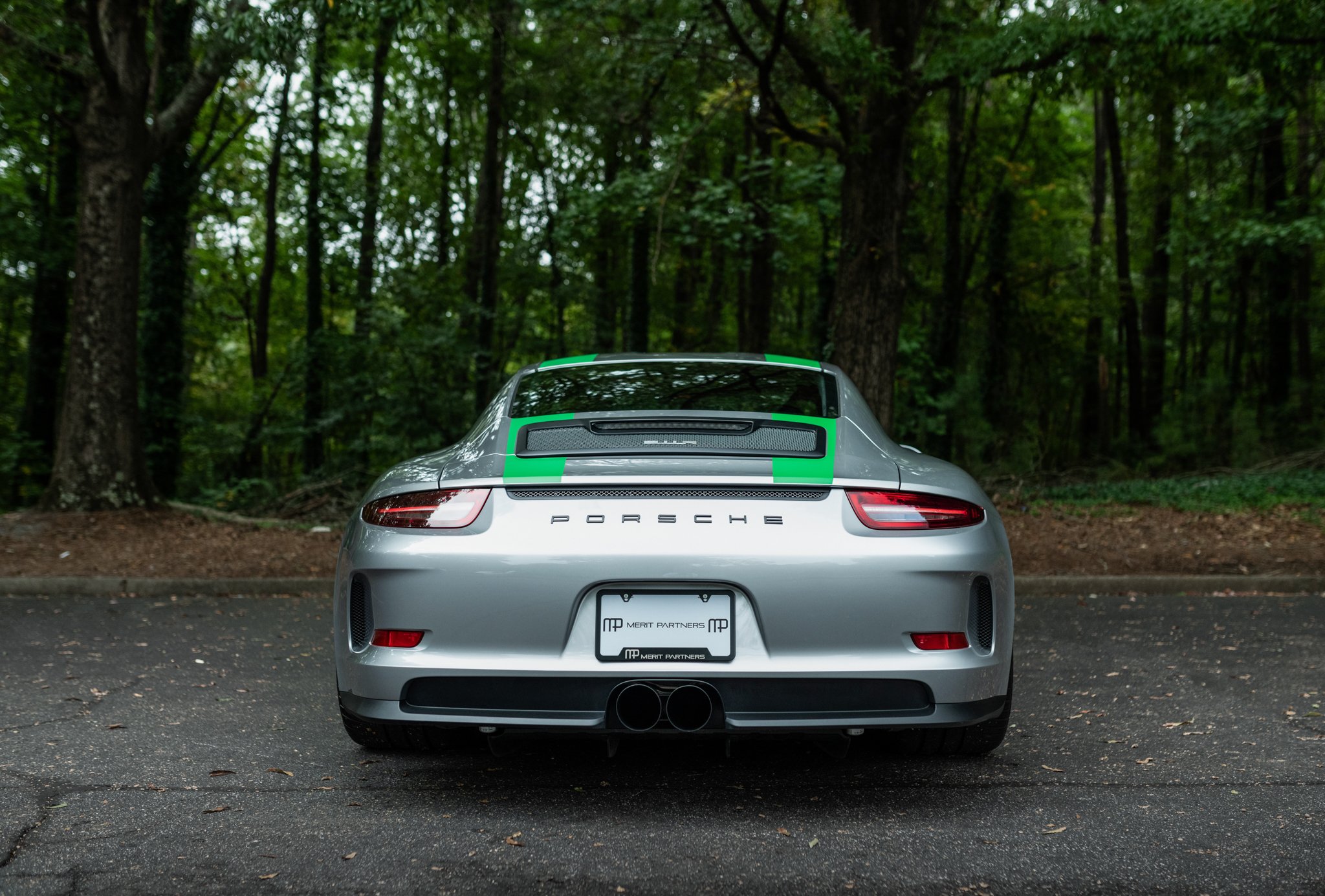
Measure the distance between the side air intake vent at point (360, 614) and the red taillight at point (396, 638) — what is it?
0.05 meters

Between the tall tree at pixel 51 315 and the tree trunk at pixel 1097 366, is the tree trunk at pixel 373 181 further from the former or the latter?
the tree trunk at pixel 1097 366

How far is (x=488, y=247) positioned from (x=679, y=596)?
18.8 metres

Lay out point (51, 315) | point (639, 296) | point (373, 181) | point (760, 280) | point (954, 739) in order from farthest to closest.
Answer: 1. point (373, 181)
2. point (639, 296)
3. point (760, 280)
4. point (51, 315)
5. point (954, 739)

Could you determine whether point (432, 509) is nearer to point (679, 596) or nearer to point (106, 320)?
point (679, 596)

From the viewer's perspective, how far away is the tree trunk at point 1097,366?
25.2 m

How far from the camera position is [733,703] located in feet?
9.82

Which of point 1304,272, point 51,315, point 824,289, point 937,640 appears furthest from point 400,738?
point 1304,272

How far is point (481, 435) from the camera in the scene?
362cm

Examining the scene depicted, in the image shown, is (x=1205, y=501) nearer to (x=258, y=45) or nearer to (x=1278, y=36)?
(x=1278, y=36)

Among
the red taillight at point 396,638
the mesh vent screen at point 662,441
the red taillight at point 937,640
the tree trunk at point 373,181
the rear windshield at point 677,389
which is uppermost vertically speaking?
the tree trunk at point 373,181

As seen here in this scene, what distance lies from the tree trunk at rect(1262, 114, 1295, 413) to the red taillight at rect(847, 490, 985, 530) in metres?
19.3

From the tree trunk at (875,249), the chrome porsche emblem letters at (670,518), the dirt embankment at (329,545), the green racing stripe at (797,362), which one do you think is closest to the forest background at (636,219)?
the tree trunk at (875,249)

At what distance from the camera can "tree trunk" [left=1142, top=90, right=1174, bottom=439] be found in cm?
2172

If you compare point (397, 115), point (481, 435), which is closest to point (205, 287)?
point (397, 115)
